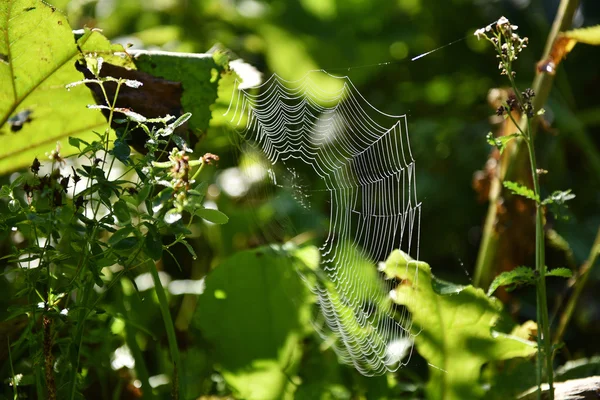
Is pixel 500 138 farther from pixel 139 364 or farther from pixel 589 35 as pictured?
pixel 139 364

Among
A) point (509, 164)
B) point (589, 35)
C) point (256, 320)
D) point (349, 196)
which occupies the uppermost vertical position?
point (589, 35)

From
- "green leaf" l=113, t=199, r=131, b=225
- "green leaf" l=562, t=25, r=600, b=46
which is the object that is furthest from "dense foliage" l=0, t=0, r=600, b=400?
"green leaf" l=562, t=25, r=600, b=46

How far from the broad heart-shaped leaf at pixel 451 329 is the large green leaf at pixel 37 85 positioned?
66 centimetres

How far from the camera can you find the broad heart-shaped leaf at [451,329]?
1267 mm

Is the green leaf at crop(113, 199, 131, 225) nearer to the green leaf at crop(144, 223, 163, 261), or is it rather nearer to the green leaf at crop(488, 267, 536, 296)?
the green leaf at crop(144, 223, 163, 261)

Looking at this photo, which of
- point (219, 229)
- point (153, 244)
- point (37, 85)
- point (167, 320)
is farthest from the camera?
point (219, 229)

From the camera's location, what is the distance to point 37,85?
128cm

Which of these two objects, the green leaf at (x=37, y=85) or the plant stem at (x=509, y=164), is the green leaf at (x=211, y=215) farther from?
the plant stem at (x=509, y=164)

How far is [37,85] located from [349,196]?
1.17 metres

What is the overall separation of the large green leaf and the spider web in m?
0.34

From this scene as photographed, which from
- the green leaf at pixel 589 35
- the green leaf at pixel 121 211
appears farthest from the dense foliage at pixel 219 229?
the green leaf at pixel 589 35

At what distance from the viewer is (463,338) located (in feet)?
4.31

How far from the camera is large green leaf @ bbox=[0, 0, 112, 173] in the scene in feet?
3.80

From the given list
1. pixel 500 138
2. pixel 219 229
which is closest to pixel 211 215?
pixel 500 138
